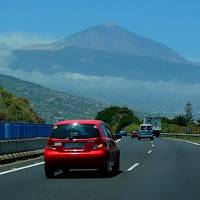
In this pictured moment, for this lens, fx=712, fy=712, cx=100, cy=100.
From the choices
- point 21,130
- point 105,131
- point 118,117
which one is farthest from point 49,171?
point 118,117

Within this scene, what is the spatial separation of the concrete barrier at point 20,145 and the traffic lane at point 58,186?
16.0 ft

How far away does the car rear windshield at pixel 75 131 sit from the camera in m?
19.0

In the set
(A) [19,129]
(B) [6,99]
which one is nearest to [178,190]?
(A) [19,129]

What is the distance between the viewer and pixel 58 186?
16.6 meters

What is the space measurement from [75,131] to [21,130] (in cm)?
1143

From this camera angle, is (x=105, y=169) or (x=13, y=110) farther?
(x=13, y=110)

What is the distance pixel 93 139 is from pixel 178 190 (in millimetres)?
3791

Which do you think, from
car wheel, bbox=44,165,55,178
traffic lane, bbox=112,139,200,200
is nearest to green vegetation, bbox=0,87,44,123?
traffic lane, bbox=112,139,200,200

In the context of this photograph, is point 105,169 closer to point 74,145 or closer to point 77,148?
point 77,148

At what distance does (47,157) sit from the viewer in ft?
61.9

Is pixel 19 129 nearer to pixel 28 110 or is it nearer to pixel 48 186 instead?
pixel 48 186

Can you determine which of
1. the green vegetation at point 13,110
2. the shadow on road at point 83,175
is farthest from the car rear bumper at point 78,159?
the green vegetation at point 13,110

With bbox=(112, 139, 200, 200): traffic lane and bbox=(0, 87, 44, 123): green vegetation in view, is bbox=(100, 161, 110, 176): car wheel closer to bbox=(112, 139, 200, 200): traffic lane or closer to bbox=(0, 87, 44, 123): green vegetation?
bbox=(112, 139, 200, 200): traffic lane

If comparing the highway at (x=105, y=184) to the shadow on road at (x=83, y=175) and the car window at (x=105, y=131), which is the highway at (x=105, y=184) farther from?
the car window at (x=105, y=131)
